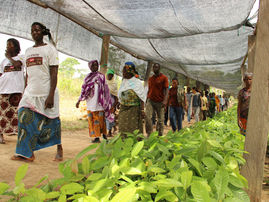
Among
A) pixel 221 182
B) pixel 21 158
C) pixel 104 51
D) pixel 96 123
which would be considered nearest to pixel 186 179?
pixel 221 182

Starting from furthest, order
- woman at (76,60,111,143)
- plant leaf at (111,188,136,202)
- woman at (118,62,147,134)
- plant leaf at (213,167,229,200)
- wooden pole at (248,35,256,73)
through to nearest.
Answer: woman at (76,60,111,143)
woman at (118,62,147,134)
wooden pole at (248,35,256,73)
plant leaf at (213,167,229,200)
plant leaf at (111,188,136,202)

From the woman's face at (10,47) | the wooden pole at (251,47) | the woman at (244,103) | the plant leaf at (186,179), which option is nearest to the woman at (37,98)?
the woman's face at (10,47)

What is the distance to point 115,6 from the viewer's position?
398 centimetres

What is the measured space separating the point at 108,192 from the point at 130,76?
369 cm

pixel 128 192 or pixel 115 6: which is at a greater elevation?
pixel 115 6

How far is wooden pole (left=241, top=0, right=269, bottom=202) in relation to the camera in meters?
1.71

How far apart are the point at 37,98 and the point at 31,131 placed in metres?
0.49

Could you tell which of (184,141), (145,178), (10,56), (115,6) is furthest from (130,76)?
(145,178)

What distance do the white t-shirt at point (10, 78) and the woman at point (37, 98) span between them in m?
1.46

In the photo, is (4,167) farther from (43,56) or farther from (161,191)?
(161,191)

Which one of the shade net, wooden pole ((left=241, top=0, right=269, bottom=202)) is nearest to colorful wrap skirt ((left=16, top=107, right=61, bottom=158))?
the shade net

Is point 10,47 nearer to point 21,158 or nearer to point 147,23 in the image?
point 21,158

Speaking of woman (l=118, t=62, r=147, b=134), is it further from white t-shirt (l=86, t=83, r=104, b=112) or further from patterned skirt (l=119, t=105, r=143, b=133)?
white t-shirt (l=86, t=83, r=104, b=112)

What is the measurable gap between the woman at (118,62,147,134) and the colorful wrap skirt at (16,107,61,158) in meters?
1.53
